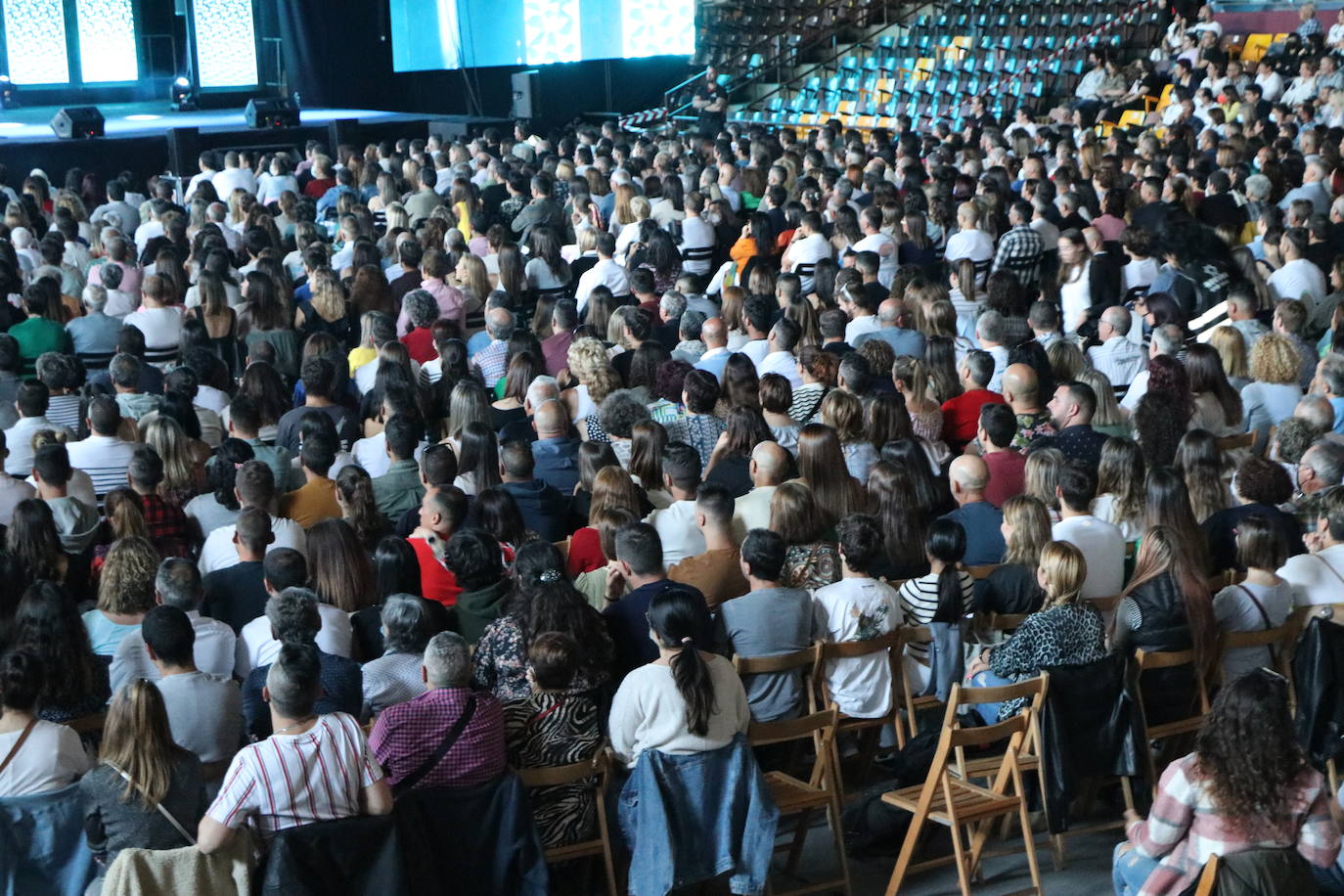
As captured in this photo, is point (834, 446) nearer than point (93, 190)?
Yes

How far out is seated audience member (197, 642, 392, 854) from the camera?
3793 millimetres

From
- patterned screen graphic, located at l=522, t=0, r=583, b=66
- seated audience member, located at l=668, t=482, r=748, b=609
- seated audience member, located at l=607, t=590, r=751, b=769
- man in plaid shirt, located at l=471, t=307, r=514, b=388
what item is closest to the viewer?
seated audience member, located at l=607, t=590, r=751, b=769

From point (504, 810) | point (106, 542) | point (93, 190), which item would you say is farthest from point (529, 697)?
point (93, 190)

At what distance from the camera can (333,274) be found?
9.84m

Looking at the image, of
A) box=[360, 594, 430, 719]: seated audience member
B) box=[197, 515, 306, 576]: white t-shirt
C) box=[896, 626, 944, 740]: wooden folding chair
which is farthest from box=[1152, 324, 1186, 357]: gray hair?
box=[360, 594, 430, 719]: seated audience member

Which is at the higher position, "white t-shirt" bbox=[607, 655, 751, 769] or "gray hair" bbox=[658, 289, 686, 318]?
"gray hair" bbox=[658, 289, 686, 318]

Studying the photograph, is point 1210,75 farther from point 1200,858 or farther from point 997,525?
point 1200,858

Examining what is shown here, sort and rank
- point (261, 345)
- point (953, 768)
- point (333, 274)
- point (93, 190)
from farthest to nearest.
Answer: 1. point (93, 190)
2. point (333, 274)
3. point (261, 345)
4. point (953, 768)

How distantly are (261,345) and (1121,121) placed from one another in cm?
1384

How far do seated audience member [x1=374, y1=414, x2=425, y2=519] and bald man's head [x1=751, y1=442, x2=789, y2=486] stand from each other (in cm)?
146

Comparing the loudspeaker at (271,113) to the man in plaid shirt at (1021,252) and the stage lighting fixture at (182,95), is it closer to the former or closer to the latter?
the stage lighting fixture at (182,95)

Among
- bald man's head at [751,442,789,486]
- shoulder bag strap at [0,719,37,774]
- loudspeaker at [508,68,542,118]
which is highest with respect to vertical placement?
loudspeaker at [508,68,542,118]

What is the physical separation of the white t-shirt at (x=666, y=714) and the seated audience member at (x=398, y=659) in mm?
652

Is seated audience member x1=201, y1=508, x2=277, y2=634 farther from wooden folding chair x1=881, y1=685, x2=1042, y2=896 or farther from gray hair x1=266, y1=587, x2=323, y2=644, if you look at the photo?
wooden folding chair x1=881, y1=685, x2=1042, y2=896
